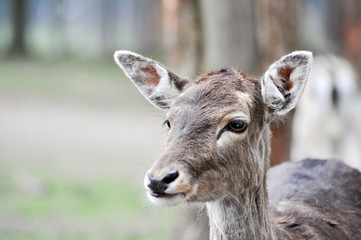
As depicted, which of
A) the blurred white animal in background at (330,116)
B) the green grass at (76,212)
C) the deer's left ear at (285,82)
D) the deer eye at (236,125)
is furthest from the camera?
the blurred white animal in background at (330,116)

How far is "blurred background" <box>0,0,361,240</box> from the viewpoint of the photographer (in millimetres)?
8984

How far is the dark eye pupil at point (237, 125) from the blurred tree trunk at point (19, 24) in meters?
30.8

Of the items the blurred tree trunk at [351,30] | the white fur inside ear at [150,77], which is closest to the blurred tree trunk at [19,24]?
the blurred tree trunk at [351,30]

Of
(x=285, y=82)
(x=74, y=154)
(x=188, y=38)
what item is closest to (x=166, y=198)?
(x=285, y=82)

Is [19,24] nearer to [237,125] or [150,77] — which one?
[150,77]

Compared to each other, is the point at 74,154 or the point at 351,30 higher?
the point at 351,30

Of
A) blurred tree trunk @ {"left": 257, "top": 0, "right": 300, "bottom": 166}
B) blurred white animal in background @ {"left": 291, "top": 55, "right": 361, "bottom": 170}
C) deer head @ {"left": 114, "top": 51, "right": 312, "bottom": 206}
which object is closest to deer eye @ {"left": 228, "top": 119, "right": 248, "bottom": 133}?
deer head @ {"left": 114, "top": 51, "right": 312, "bottom": 206}

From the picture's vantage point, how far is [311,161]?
6543 mm

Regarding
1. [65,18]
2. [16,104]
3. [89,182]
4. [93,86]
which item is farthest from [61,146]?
[65,18]

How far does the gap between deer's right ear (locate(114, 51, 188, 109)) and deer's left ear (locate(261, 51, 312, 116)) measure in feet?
2.15

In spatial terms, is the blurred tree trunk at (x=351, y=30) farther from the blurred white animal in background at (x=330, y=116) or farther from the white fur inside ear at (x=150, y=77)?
the white fur inside ear at (x=150, y=77)

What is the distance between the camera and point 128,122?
22.6 meters

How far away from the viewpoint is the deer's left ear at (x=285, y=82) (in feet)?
17.1

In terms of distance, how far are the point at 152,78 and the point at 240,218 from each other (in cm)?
126
